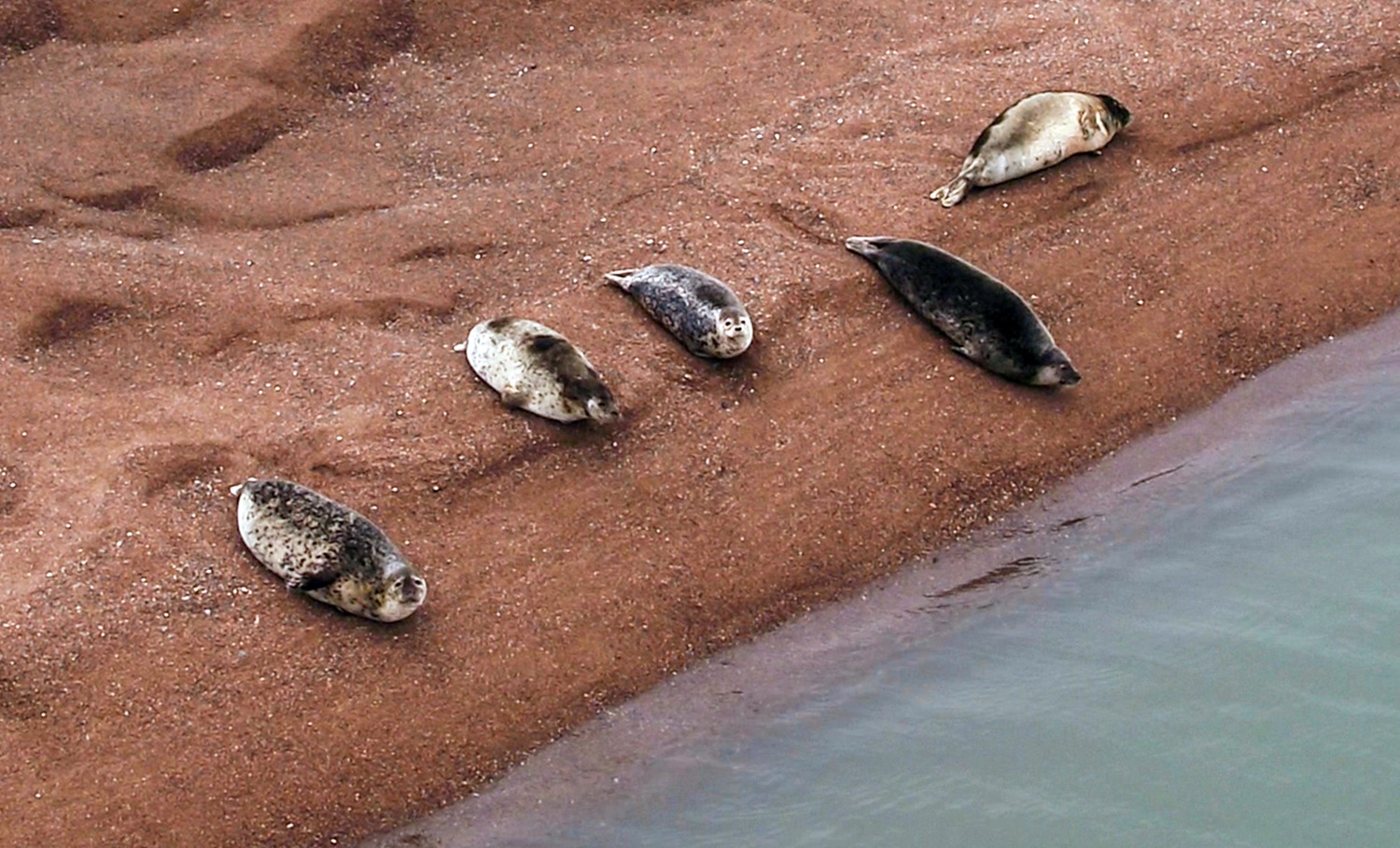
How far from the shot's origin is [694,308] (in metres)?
6.95

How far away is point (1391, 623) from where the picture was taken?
5832 millimetres

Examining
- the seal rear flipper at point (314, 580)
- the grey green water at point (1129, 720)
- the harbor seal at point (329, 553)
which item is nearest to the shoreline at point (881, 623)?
the grey green water at point (1129, 720)

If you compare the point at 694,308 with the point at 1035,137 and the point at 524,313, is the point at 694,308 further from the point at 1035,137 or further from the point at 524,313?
the point at 1035,137

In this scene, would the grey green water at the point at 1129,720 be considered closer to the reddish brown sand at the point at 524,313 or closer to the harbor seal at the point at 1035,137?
the reddish brown sand at the point at 524,313

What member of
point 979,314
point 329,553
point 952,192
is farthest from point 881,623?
point 952,192

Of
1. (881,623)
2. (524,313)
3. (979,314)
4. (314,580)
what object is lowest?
(314,580)

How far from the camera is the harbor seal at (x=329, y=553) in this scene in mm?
5777

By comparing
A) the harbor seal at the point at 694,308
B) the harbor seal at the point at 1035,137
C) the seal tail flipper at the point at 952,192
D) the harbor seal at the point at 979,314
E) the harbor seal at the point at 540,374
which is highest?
the harbor seal at the point at 1035,137

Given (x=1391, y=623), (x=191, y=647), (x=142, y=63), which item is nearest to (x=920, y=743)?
(x=1391, y=623)

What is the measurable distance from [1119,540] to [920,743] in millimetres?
1363

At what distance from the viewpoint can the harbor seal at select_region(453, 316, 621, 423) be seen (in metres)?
6.54

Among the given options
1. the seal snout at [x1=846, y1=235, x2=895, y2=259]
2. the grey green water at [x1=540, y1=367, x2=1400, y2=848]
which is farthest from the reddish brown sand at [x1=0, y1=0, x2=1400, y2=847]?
the grey green water at [x1=540, y1=367, x2=1400, y2=848]

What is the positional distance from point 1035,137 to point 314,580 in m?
4.10

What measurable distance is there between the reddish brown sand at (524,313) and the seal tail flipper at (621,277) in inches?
4.9
